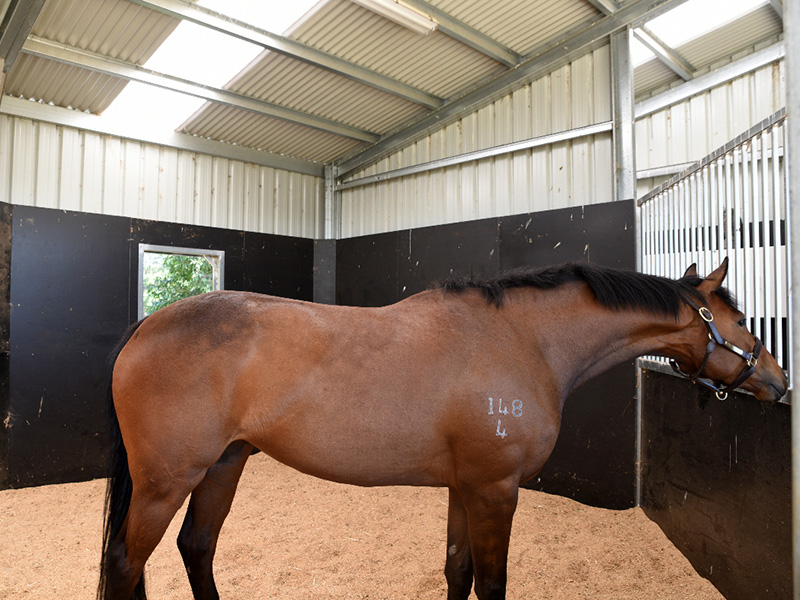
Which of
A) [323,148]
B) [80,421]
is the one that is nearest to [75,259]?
[80,421]

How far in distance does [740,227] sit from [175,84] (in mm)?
4523

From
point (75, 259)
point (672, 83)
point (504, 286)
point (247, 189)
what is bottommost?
point (504, 286)

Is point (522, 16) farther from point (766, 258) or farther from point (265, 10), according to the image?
point (766, 258)

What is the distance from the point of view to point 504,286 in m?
2.16

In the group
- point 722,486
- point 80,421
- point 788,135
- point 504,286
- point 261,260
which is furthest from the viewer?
point 261,260

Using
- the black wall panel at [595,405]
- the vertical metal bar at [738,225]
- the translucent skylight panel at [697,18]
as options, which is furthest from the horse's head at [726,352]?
the translucent skylight panel at [697,18]

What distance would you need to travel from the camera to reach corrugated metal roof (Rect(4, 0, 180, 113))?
357 centimetres

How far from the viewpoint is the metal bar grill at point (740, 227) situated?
7.14 feet

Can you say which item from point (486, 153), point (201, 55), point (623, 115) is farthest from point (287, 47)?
point (623, 115)

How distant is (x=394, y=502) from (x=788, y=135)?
341 centimetres

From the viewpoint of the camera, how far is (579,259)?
13.0 ft

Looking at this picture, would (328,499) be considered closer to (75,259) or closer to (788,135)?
(75,259)

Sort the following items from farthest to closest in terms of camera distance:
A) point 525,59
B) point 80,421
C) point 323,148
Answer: point 323,148, point 525,59, point 80,421

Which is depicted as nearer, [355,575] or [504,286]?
[504,286]
